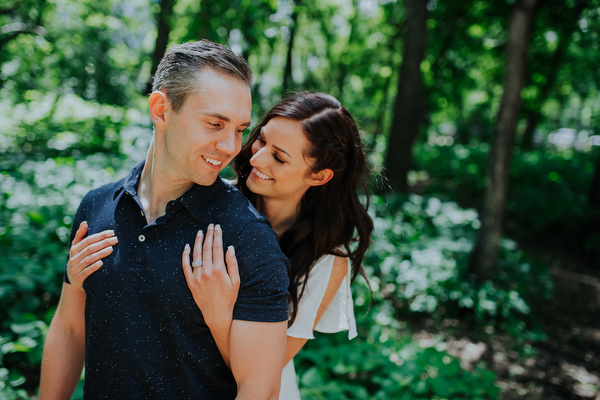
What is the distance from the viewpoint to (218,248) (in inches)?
52.3

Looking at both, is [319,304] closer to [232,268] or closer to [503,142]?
[232,268]

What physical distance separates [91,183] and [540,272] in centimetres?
591

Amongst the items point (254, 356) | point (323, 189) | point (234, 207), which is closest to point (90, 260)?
point (234, 207)

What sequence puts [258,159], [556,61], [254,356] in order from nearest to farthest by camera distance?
[254,356]
[258,159]
[556,61]

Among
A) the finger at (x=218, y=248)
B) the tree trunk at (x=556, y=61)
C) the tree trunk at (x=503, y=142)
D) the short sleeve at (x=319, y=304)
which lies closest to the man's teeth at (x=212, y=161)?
the finger at (x=218, y=248)

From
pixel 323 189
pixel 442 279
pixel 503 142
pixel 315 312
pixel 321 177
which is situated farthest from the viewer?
pixel 442 279

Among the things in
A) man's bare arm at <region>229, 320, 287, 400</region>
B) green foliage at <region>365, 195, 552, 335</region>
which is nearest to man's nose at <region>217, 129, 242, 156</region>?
man's bare arm at <region>229, 320, 287, 400</region>

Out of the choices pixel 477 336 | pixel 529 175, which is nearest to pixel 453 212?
pixel 477 336

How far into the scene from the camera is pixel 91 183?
4.05 m

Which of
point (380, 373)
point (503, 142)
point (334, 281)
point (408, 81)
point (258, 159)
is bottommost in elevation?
point (380, 373)

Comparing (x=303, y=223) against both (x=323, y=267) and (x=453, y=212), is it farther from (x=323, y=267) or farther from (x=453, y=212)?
(x=453, y=212)

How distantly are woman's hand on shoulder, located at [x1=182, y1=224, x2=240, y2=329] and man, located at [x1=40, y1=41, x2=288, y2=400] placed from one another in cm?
3

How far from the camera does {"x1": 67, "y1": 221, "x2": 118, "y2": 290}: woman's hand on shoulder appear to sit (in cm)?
137

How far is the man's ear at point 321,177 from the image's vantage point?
1952 millimetres
